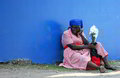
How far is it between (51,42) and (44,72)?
4.02 feet

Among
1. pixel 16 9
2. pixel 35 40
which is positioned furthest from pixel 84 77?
pixel 16 9

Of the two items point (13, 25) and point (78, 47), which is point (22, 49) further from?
point (78, 47)

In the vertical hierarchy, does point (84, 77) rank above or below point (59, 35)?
below

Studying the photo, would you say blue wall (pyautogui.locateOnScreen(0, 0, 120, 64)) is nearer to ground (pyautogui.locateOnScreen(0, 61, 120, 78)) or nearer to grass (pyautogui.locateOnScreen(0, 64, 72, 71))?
grass (pyautogui.locateOnScreen(0, 64, 72, 71))

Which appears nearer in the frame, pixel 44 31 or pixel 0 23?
pixel 0 23

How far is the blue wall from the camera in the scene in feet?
21.8

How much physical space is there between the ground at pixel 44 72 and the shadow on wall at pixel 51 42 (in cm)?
27

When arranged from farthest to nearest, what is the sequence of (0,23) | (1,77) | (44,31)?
(44,31) < (0,23) < (1,77)

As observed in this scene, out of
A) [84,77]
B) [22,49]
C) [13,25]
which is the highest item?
[13,25]

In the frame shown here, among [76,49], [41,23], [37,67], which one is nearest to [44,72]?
[37,67]

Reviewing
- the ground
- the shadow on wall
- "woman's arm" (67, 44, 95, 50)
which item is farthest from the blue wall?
"woman's arm" (67, 44, 95, 50)

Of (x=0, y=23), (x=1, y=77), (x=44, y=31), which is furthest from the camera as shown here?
(x=44, y=31)

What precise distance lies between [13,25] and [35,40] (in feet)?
1.97

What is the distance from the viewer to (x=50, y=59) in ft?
23.4
